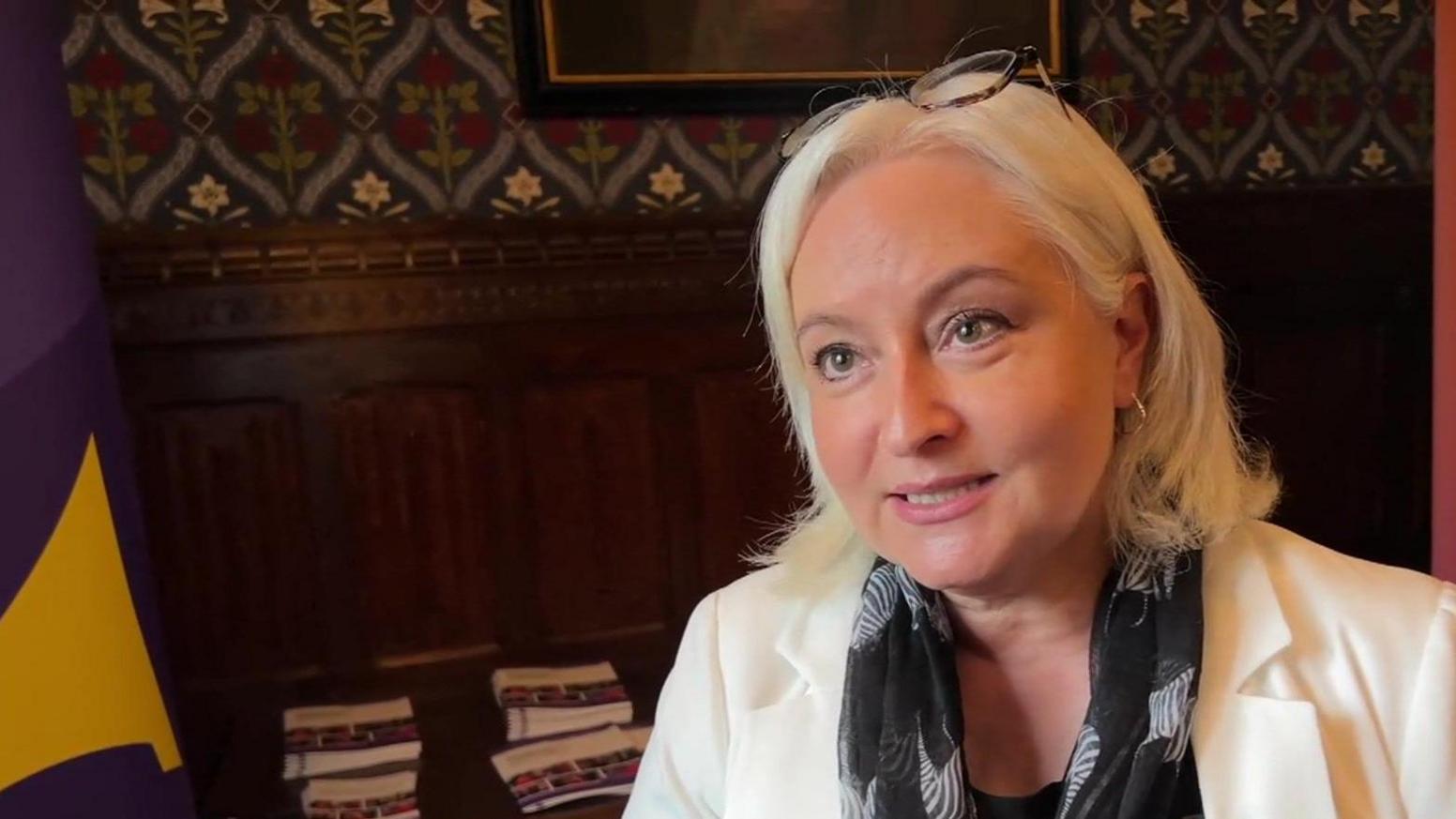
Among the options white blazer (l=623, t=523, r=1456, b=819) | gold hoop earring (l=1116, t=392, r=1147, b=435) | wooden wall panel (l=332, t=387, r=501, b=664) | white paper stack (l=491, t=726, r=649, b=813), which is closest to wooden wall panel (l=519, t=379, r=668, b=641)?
wooden wall panel (l=332, t=387, r=501, b=664)

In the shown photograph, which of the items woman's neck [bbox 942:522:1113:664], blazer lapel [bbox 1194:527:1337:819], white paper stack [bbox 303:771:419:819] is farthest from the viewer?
white paper stack [bbox 303:771:419:819]

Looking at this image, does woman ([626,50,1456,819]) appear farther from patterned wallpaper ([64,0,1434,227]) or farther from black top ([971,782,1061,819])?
patterned wallpaper ([64,0,1434,227])

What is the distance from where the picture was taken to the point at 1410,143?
10.7 feet

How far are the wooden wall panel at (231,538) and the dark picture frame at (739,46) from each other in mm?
959

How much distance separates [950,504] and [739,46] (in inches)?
78.0

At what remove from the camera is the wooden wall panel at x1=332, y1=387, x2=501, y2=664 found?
261 cm

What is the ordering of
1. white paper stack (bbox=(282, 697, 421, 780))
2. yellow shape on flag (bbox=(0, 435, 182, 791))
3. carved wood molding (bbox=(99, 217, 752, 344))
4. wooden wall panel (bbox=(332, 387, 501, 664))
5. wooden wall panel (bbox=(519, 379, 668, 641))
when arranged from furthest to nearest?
wooden wall panel (bbox=(519, 379, 668, 641)) < wooden wall panel (bbox=(332, 387, 501, 664)) < carved wood molding (bbox=(99, 217, 752, 344)) < white paper stack (bbox=(282, 697, 421, 780)) < yellow shape on flag (bbox=(0, 435, 182, 791))

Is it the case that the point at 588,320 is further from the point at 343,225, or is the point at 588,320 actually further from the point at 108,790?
the point at 108,790

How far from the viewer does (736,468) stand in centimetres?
285

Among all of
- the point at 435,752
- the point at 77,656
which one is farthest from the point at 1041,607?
the point at 435,752

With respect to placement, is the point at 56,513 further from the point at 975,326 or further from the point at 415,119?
the point at 415,119

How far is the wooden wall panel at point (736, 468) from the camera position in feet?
9.26

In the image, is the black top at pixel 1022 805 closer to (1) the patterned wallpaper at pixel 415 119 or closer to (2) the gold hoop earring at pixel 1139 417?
(2) the gold hoop earring at pixel 1139 417

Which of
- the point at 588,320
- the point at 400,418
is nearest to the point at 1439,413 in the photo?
the point at 588,320
